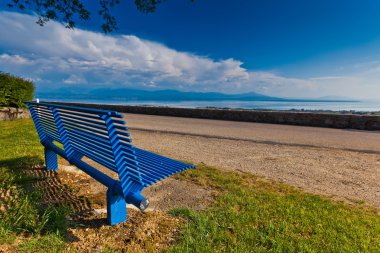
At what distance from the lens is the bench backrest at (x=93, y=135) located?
2.32 metres

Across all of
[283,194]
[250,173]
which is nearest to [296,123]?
[250,173]

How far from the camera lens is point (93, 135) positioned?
271 centimetres

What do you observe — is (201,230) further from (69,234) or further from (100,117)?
(100,117)

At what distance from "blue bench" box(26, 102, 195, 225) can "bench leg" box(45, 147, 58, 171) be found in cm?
59

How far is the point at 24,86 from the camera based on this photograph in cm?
1248

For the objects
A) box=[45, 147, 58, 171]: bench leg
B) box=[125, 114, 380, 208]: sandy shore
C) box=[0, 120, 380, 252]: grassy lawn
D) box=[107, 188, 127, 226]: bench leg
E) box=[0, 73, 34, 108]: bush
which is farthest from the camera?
box=[0, 73, 34, 108]: bush

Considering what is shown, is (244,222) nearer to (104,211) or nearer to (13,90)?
(104,211)

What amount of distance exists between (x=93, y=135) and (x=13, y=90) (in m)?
11.9

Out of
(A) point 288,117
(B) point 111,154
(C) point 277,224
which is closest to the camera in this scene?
(B) point 111,154

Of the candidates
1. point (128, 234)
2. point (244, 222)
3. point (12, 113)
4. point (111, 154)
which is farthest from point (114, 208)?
point (12, 113)

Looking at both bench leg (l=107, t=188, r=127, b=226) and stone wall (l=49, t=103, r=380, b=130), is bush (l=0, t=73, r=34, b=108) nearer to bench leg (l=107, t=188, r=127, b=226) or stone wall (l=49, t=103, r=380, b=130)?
stone wall (l=49, t=103, r=380, b=130)

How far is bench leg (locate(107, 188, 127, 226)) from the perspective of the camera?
105 inches

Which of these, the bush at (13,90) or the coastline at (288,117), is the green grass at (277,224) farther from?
the bush at (13,90)

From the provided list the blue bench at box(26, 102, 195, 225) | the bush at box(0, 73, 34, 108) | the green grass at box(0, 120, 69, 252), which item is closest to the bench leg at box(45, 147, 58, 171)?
the green grass at box(0, 120, 69, 252)
